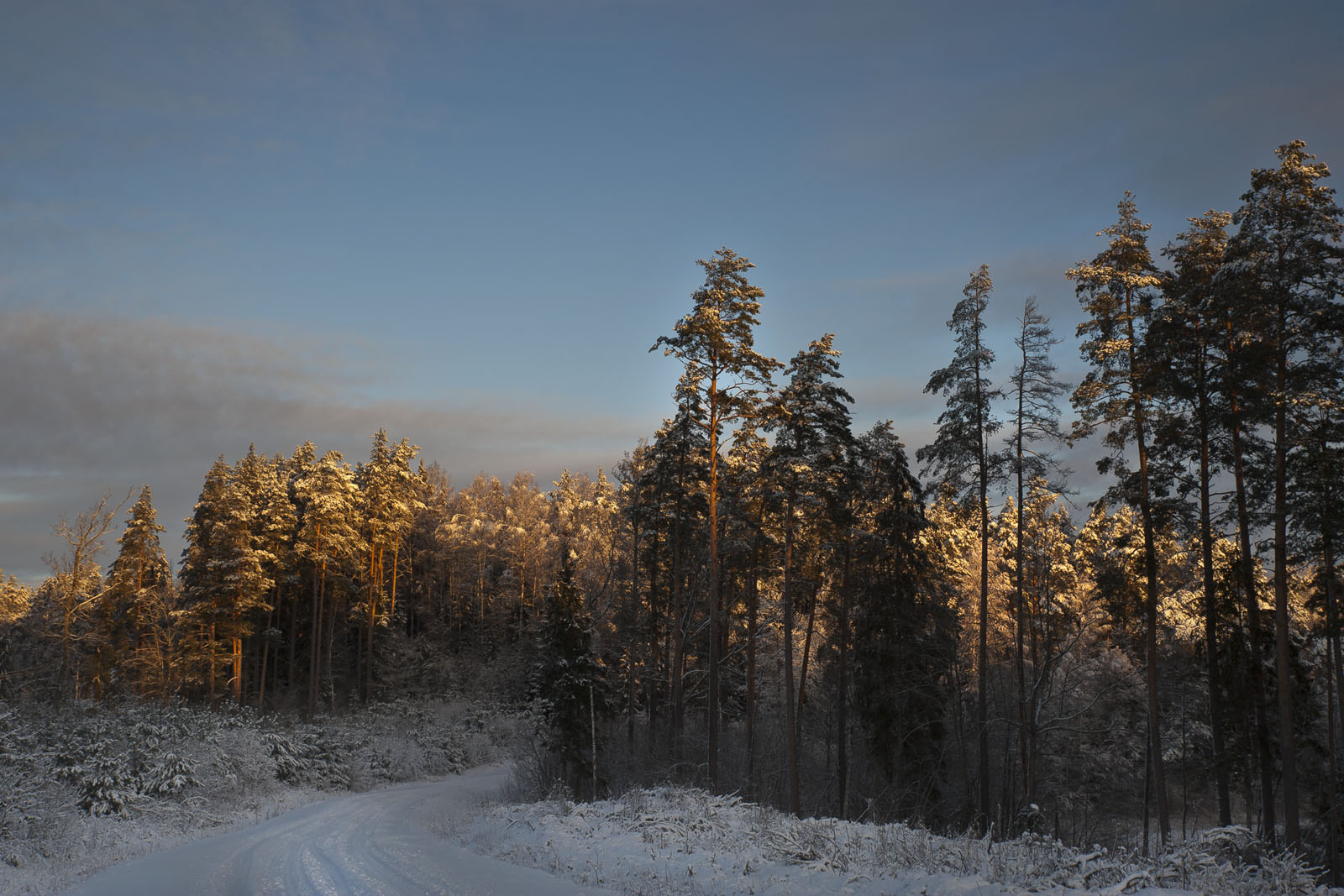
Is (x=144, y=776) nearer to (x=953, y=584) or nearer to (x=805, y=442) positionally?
(x=805, y=442)

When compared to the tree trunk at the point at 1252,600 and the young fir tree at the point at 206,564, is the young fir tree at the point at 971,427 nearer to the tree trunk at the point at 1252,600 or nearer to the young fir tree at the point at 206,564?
the tree trunk at the point at 1252,600

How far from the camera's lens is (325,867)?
13.0 meters

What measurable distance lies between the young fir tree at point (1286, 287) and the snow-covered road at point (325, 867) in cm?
1852

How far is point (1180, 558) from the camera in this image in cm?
2684

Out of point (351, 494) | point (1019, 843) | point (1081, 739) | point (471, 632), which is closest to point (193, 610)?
point (351, 494)

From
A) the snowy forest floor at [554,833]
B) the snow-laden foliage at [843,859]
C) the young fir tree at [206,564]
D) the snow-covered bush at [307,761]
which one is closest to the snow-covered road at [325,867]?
the snowy forest floor at [554,833]

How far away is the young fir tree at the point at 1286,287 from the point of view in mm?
18672

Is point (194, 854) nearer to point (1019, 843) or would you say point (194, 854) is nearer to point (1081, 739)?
point (1019, 843)

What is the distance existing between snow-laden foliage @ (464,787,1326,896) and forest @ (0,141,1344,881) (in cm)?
318

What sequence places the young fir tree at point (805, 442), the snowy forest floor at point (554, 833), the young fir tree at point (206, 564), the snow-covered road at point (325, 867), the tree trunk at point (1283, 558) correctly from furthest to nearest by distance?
the young fir tree at point (206, 564), the young fir tree at point (805, 442), the tree trunk at point (1283, 558), the snow-covered road at point (325, 867), the snowy forest floor at point (554, 833)

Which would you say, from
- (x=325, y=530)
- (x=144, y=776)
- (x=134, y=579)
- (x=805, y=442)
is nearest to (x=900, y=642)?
(x=805, y=442)

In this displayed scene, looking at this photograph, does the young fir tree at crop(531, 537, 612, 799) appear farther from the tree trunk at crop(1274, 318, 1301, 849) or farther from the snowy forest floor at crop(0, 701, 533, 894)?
the tree trunk at crop(1274, 318, 1301, 849)

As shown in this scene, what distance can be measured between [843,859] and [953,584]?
3207 cm

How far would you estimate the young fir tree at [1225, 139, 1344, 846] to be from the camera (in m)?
18.7
